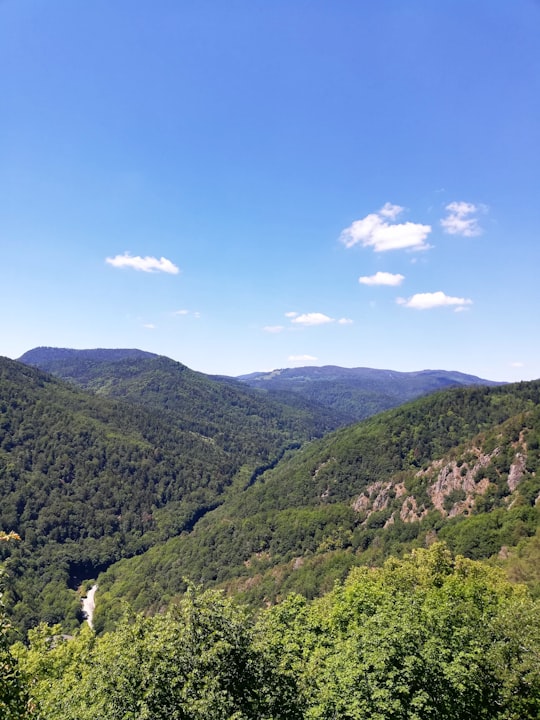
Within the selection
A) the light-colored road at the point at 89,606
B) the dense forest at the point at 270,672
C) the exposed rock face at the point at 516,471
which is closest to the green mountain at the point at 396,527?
the exposed rock face at the point at 516,471

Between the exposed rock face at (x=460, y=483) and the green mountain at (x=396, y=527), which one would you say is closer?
the green mountain at (x=396, y=527)

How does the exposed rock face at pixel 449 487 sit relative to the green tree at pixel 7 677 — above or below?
below

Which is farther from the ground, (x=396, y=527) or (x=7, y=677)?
(x=7, y=677)

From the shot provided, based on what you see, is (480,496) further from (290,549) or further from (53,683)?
(53,683)

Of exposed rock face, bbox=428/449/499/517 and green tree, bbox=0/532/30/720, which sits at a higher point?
green tree, bbox=0/532/30/720

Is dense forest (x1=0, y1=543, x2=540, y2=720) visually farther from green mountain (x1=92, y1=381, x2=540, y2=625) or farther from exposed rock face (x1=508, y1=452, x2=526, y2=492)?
exposed rock face (x1=508, y1=452, x2=526, y2=492)

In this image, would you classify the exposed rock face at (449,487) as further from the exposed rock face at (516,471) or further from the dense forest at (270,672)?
the dense forest at (270,672)

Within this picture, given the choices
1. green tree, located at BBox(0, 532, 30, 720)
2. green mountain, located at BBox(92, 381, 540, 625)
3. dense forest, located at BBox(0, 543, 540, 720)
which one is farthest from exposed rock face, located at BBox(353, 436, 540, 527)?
green tree, located at BBox(0, 532, 30, 720)

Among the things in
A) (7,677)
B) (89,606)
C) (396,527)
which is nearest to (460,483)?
(396,527)

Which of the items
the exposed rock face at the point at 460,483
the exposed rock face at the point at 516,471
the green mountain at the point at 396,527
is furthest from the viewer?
the exposed rock face at the point at 460,483

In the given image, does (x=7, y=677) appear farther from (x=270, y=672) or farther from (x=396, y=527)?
(x=396, y=527)

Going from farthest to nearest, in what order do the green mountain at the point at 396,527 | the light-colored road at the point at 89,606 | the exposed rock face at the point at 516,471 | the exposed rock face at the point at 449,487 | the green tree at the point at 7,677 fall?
the light-colored road at the point at 89,606
the exposed rock face at the point at 449,487
the exposed rock face at the point at 516,471
the green mountain at the point at 396,527
the green tree at the point at 7,677

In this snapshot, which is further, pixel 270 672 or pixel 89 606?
pixel 89 606
